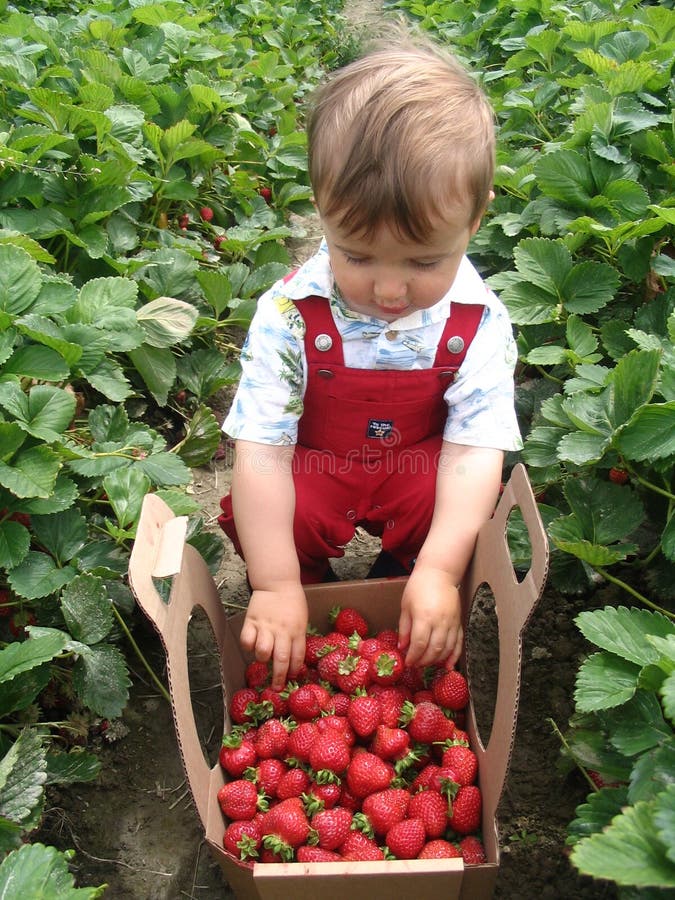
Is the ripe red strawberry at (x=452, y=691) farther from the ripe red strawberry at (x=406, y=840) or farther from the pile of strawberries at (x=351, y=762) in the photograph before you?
the ripe red strawberry at (x=406, y=840)

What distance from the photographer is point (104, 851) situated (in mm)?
1478

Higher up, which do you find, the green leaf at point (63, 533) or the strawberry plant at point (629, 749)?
the strawberry plant at point (629, 749)

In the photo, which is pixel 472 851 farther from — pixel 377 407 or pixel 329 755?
pixel 377 407

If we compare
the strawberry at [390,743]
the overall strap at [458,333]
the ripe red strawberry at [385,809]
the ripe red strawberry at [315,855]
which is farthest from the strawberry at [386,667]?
the overall strap at [458,333]

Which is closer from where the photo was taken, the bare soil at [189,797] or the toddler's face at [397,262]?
the toddler's face at [397,262]

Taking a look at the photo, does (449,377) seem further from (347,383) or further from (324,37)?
(324,37)

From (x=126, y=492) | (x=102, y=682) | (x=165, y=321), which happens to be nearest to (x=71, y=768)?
(x=102, y=682)

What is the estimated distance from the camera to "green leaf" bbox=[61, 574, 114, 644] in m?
1.42

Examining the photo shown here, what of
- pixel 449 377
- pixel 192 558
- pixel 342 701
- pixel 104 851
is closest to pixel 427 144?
pixel 449 377

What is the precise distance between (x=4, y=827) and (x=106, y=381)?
87 centimetres

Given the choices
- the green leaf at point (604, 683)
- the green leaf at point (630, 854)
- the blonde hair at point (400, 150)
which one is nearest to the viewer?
the green leaf at point (630, 854)

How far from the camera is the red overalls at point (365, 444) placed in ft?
5.25

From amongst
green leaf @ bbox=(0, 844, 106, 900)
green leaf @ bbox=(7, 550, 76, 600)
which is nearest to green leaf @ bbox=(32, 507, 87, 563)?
green leaf @ bbox=(7, 550, 76, 600)

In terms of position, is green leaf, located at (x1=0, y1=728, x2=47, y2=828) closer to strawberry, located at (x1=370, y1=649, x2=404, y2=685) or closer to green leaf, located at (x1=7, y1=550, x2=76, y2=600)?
green leaf, located at (x1=7, y1=550, x2=76, y2=600)
